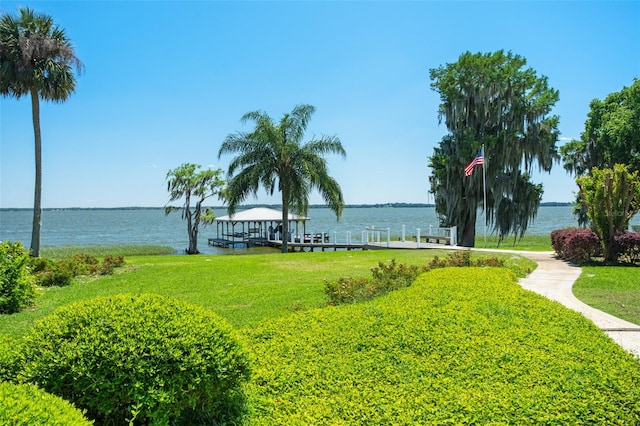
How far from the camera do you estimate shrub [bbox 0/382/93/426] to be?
7.16 ft

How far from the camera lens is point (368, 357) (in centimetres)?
452

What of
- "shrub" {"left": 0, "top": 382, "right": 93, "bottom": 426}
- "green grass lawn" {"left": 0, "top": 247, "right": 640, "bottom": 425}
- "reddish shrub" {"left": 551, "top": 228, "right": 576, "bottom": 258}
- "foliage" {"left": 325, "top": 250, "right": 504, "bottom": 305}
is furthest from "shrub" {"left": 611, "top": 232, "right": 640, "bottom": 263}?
"shrub" {"left": 0, "top": 382, "right": 93, "bottom": 426}

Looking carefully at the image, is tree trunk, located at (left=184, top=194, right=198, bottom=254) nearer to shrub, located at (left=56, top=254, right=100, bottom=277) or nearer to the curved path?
shrub, located at (left=56, top=254, right=100, bottom=277)

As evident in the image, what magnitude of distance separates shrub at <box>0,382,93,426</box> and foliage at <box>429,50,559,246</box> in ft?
77.7

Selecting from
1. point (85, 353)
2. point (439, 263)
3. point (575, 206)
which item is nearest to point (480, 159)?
point (575, 206)

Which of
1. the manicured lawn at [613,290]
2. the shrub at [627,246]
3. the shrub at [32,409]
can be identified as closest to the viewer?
the shrub at [32,409]

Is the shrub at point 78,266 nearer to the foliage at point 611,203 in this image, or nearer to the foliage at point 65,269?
the foliage at point 65,269

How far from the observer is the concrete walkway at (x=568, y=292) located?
5.91 meters

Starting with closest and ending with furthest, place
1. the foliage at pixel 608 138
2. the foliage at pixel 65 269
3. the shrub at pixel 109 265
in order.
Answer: the foliage at pixel 65 269, the shrub at pixel 109 265, the foliage at pixel 608 138

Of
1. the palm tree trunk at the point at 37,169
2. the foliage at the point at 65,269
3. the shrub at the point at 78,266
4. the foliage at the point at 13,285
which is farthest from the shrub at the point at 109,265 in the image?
the palm tree trunk at the point at 37,169

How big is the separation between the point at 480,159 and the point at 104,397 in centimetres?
2030

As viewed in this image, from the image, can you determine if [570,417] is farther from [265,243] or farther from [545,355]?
[265,243]

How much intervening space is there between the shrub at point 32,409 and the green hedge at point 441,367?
4.51ft

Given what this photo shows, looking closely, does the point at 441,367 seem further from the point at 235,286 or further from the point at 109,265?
the point at 109,265
